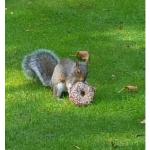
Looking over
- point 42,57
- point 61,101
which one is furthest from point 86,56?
point 61,101

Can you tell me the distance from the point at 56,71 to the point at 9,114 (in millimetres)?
885

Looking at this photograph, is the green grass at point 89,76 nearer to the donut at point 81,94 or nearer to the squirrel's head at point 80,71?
the donut at point 81,94

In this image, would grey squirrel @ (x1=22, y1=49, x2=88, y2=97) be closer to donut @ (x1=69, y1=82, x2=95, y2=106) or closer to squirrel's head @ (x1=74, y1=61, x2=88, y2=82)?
squirrel's head @ (x1=74, y1=61, x2=88, y2=82)

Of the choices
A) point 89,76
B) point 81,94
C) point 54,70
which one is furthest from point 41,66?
point 81,94

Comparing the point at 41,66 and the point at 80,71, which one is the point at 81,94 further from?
the point at 41,66

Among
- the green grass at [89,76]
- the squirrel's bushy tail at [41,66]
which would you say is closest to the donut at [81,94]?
the green grass at [89,76]

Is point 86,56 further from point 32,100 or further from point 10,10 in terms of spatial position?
point 10,10

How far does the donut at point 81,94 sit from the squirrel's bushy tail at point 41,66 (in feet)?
1.71

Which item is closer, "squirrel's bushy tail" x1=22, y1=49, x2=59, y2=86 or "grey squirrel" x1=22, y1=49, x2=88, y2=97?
"grey squirrel" x1=22, y1=49, x2=88, y2=97

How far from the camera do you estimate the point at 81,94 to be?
6430 mm

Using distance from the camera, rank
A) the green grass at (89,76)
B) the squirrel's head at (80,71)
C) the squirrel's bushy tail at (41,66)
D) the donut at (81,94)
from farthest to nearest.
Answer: the squirrel's bushy tail at (41,66) < the squirrel's head at (80,71) < the donut at (81,94) < the green grass at (89,76)

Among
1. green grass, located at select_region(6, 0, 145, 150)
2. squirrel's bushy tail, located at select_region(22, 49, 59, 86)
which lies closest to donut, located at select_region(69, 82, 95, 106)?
green grass, located at select_region(6, 0, 145, 150)

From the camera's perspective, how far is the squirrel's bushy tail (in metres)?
6.97

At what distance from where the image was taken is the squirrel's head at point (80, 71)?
6.53 meters
